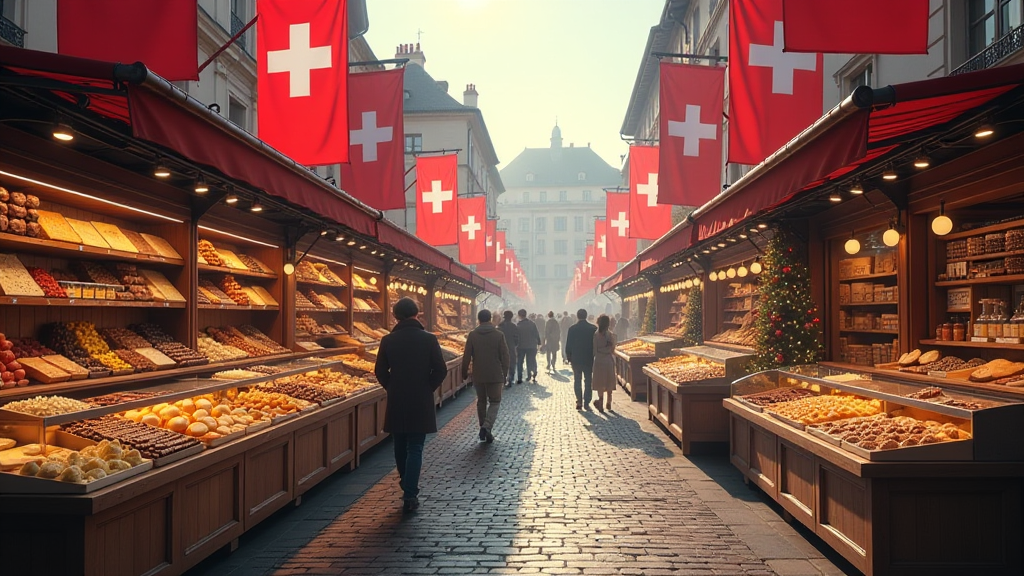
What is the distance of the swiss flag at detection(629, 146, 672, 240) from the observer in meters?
15.7

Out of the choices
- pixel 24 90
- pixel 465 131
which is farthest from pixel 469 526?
pixel 465 131

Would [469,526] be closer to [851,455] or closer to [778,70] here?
[851,455]

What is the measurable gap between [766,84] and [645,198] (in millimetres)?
7151

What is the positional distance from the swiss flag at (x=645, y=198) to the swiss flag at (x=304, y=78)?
8.82m

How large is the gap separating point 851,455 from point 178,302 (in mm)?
6752

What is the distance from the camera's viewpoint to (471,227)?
861 inches

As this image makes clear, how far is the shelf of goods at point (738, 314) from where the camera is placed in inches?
526

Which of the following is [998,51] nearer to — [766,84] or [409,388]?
[766,84]

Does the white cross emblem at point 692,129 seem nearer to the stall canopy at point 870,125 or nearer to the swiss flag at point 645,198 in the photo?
the stall canopy at point 870,125

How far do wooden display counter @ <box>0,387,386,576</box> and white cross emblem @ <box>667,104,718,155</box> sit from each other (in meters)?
7.11

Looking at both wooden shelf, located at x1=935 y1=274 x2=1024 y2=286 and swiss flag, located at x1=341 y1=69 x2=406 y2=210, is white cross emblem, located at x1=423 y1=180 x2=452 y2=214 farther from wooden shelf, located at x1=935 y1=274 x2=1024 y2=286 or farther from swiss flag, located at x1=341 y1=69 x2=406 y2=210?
wooden shelf, located at x1=935 y1=274 x2=1024 y2=286

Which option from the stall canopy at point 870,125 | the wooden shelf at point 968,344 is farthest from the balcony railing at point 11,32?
the wooden shelf at point 968,344

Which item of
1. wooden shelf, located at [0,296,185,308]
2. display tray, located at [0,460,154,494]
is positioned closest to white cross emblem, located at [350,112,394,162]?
wooden shelf, located at [0,296,185,308]

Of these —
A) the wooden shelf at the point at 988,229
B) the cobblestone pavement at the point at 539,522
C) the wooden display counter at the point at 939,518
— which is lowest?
the cobblestone pavement at the point at 539,522
